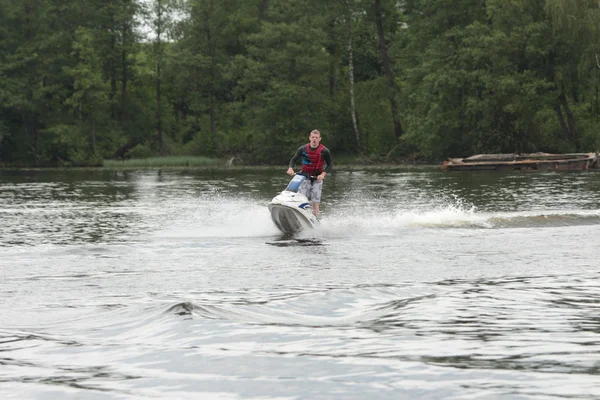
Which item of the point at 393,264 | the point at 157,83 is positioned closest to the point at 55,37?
the point at 157,83

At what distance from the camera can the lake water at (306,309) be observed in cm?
705

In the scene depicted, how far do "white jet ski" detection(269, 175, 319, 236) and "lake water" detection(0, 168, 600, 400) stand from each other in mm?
518

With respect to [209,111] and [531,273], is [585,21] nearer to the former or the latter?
[209,111]

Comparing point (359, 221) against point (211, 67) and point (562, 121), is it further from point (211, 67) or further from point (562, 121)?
point (211, 67)

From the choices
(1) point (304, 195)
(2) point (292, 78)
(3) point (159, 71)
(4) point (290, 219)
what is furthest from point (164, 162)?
(4) point (290, 219)

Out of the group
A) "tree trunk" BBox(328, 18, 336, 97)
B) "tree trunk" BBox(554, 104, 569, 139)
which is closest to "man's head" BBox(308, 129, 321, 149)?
"tree trunk" BBox(554, 104, 569, 139)

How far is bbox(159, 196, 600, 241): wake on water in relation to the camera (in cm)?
1925

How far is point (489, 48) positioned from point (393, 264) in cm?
4734

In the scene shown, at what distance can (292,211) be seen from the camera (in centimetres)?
1847

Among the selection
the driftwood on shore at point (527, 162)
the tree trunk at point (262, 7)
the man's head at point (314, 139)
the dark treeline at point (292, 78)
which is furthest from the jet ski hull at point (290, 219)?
the tree trunk at point (262, 7)

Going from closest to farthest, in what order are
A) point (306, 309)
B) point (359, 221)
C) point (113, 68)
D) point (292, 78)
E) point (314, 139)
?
point (306, 309), point (314, 139), point (359, 221), point (292, 78), point (113, 68)

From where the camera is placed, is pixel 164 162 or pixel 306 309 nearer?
pixel 306 309

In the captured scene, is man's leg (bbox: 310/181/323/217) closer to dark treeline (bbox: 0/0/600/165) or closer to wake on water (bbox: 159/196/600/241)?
wake on water (bbox: 159/196/600/241)

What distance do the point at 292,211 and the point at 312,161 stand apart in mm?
1226
